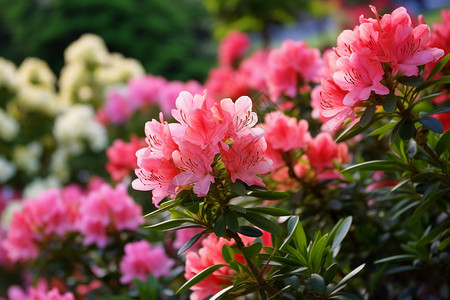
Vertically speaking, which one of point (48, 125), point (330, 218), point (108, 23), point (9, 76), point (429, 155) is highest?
point (108, 23)

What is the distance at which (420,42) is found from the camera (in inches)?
33.2

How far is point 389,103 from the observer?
0.83 metres

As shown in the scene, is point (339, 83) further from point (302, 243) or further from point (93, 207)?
point (93, 207)

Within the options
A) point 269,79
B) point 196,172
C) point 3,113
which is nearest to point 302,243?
point 196,172

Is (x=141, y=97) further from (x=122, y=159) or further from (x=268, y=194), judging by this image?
(x=268, y=194)

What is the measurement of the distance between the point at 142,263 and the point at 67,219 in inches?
18.8

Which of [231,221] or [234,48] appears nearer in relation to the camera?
[231,221]

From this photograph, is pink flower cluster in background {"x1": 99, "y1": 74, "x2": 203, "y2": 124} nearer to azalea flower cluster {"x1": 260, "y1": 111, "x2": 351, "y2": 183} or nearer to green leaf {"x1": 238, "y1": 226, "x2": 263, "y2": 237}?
azalea flower cluster {"x1": 260, "y1": 111, "x2": 351, "y2": 183}

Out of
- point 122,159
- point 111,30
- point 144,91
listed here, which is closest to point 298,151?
point 122,159

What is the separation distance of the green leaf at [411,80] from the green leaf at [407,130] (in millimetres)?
88

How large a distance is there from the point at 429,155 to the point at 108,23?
12432 mm

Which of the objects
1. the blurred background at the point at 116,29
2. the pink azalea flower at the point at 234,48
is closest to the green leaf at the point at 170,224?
the pink azalea flower at the point at 234,48

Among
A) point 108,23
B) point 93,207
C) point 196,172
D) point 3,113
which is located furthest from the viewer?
point 108,23

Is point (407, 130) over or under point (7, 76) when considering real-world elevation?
under
